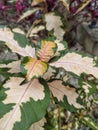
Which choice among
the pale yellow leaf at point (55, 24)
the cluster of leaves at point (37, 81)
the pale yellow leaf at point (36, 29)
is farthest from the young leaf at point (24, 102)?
the pale yellow leaf at point (36, 29)

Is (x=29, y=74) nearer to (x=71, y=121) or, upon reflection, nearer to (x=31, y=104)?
(x=31, y=104)

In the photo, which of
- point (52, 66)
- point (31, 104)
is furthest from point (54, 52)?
point (31, 104)

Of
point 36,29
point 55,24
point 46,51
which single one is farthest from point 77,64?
point 36,29

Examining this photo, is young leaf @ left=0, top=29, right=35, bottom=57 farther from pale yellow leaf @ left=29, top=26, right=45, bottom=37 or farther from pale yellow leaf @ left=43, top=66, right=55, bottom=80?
pale yellow leaf @ left=29, top=26, right=45, bottom=37

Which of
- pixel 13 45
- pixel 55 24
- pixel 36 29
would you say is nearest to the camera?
pixel 13 45

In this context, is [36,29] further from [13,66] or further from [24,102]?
[24,102]
